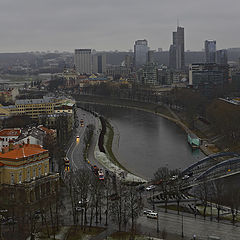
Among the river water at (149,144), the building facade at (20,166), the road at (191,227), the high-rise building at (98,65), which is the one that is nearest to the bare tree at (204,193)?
the road at (191,227)

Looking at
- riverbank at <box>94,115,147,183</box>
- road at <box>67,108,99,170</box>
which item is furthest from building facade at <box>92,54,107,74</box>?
riverbank at <box>94,115,147,183</box>

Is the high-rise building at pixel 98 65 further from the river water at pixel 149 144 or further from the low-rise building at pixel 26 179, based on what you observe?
the low-rise building at pixel 26 179

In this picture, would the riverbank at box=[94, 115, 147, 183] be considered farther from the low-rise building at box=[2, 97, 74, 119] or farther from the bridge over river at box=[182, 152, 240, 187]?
the low-rise building at box=[2, 97, 74, 119]

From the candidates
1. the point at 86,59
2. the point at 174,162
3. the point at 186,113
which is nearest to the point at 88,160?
the point at 174,162

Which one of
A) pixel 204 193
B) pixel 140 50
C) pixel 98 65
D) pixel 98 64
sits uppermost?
pixel 140 50

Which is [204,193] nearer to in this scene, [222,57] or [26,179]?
[26,179]

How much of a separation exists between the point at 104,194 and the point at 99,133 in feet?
32.7

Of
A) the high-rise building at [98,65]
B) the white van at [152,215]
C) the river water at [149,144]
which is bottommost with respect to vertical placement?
the river water at [149,144]

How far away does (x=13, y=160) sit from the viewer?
1002cm

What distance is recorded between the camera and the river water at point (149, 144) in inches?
569

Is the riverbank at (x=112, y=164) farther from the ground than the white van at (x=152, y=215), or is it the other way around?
the white van at (x=152, y=215)

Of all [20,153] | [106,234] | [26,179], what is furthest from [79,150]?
[106,234]

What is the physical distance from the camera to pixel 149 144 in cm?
1816

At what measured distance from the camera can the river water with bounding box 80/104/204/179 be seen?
569 inches
